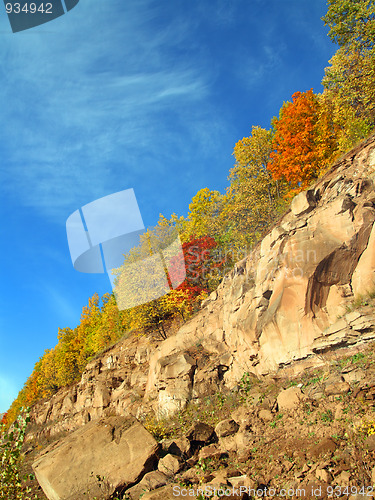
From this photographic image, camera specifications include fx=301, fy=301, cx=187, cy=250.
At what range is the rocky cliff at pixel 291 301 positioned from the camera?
1036 centimetres

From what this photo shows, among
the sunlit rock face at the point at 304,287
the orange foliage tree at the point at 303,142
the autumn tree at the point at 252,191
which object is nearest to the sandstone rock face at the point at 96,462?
the sunlit rock face at the point at 304,287

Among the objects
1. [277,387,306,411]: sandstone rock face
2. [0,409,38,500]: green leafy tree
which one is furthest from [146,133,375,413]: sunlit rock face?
[0,409,38,500]: green leafy tree

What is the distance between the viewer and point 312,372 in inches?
387

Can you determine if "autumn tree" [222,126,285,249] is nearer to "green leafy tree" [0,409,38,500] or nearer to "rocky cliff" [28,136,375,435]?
"rocky cliff" [28,136,375,435]

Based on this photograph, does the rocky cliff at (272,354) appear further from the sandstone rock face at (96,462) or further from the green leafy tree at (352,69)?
the green leafy tree at (352,69)

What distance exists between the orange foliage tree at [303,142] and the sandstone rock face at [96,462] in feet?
66.2

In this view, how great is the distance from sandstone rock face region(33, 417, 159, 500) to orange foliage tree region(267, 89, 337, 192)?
20174 millimetres

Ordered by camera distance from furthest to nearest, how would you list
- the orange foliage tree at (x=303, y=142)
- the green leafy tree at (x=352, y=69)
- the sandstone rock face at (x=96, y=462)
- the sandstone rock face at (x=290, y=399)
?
the orange foliage tree at (x=303, y=142) → the green leafy tree at (x=352, y=69) → the sandstone rock face at (x=290, y=399) → the sandstone rock face at (x=96, y=462)

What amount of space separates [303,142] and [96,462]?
2455 centimetres

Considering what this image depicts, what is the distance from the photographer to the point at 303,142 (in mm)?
24188

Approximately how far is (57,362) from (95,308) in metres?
11.0

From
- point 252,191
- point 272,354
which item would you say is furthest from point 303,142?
point 272,354

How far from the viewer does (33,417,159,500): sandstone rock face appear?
789 cm

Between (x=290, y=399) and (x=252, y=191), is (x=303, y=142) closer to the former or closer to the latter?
(x=252, y=191)
